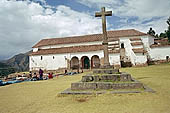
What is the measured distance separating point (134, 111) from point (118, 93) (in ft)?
5.40

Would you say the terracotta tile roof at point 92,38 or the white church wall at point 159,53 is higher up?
the terracotta tile roof at point 92,38

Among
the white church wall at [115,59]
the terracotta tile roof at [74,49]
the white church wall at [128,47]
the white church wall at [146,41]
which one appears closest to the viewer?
the white church wall at [115,59]

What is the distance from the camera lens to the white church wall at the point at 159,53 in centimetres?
2238

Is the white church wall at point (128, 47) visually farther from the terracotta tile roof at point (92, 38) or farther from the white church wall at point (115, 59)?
the white church wall at point (115, 59)

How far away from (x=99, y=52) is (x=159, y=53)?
39.3ft

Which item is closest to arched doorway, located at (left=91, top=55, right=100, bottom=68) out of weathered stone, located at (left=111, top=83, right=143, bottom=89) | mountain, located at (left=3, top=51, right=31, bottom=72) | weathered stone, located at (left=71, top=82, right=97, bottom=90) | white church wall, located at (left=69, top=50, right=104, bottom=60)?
white church wall, located at (left=69, top=50, right=104, bottom=60)

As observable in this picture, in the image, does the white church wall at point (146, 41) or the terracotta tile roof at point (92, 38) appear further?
the terracotta tile roof at point (92, 38)

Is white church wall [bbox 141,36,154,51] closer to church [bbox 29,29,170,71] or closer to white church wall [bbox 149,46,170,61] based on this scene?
church [bbox 29,29,170,71]

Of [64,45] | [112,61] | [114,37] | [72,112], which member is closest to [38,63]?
[64,45]

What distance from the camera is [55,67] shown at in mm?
23375

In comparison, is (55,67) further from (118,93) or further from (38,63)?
(118,93)

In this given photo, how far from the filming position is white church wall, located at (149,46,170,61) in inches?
881

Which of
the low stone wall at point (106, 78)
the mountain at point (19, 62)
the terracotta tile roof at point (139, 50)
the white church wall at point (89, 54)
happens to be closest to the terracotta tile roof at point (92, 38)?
the terracotta tile roof at point (139, 50)

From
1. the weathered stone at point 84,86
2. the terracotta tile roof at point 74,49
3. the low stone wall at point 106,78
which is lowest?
the weathered stone at point 84,86
